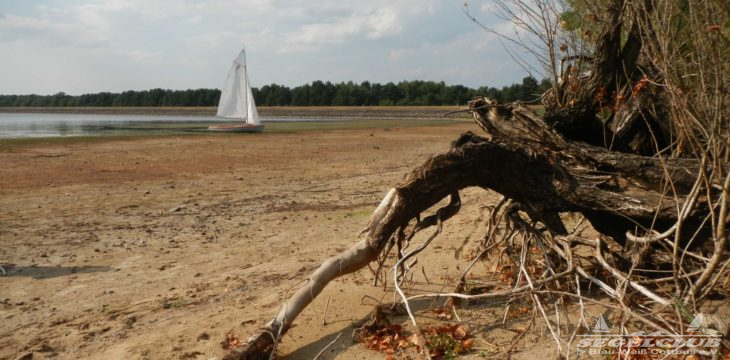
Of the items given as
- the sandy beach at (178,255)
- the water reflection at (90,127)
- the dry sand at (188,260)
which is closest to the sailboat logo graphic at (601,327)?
the dry sand at (188,260)

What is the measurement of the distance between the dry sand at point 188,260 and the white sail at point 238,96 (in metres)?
23.0

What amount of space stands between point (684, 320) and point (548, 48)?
8.44ft

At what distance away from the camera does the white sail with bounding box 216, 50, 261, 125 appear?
127 ft

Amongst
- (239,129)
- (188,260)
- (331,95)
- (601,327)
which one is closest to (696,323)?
(601,327)

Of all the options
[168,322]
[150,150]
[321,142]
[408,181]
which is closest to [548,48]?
[408,181]

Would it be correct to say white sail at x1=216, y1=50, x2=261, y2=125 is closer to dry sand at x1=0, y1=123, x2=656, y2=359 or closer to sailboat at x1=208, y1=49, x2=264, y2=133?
sailboat at x1=208, y1=49, x2=264, y2=133

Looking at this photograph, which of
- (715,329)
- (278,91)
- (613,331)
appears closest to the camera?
(715,329)

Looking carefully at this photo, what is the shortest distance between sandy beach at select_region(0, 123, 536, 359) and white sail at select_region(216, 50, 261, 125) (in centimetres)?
2253

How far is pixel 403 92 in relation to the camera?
9375cm

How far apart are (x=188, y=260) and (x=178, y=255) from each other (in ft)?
1.12

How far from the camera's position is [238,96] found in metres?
39.7

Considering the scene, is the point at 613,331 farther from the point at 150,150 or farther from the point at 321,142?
the point at 321,142

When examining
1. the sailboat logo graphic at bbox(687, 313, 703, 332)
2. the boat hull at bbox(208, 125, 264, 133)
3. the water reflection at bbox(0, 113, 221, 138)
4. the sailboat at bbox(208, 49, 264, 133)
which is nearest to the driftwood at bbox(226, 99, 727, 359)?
the sailboat logo graphic at bbox(687, 313, 703, 332)

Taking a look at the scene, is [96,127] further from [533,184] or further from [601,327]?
[601,327]
